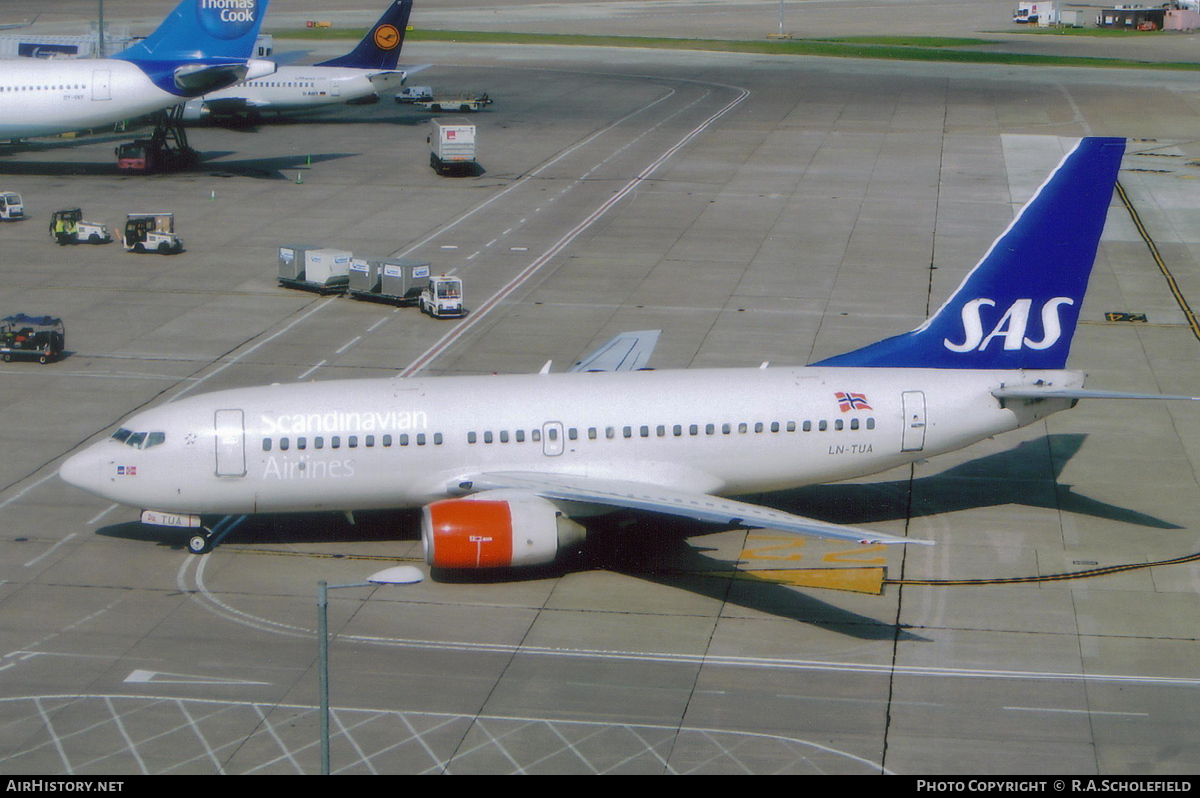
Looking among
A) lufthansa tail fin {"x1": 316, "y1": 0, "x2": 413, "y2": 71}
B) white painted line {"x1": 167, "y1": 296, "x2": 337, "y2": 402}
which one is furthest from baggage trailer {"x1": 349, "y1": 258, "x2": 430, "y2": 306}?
lufthansa tail fin {"x1": 316, "y1": 0, "x2": 413, "y2": 71}

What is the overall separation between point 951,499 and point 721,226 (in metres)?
37.5

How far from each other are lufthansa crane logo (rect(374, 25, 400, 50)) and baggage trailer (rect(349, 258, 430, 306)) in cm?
4895

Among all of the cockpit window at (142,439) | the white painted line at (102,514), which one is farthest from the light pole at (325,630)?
the white painted line at (102,514)

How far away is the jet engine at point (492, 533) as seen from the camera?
108 ft

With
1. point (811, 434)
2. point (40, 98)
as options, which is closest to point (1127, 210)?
point (811, 434)

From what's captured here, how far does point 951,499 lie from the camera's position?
4019 centimetres

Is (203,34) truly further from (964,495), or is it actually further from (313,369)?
(964,495)

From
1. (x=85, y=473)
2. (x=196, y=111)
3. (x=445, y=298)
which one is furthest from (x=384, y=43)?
(x=85, y=473)

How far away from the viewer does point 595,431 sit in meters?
35.6

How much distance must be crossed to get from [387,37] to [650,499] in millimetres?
79637

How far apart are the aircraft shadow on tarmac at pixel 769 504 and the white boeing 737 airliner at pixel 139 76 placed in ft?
183

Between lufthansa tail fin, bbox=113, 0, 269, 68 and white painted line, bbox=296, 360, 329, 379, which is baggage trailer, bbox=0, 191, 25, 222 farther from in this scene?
white painted line, bbox=296, 360, 329, 379

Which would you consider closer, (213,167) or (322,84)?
(213,167)

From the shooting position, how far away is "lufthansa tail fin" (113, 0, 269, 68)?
86188 millimetres
